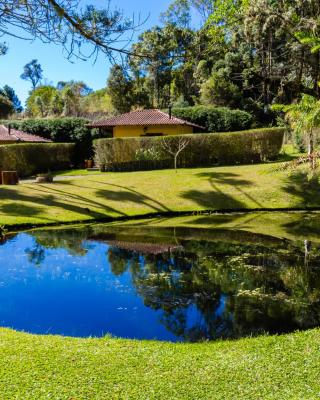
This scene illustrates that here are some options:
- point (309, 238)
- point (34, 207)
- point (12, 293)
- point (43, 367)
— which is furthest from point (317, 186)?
point (43, 367)

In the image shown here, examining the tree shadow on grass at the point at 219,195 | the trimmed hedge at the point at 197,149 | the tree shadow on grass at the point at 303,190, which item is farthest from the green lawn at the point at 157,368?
the trimmed hedge at the point at 197,149

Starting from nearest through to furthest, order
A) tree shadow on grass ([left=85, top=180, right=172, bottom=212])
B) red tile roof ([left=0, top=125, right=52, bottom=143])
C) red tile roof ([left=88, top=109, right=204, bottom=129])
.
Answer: tree shadow on grass ([left=85, top=180, right=172, bottom=212]) → red tile roof ([left=0, top=125, right=52, bottom=143]) → red tile roof ([left=88, top=109, right=204, bottom=129])

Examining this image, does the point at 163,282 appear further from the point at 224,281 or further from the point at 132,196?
the point at 132,196

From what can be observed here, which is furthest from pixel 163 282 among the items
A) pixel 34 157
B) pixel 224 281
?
pixel 34 157

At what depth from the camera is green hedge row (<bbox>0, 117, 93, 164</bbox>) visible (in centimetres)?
3756

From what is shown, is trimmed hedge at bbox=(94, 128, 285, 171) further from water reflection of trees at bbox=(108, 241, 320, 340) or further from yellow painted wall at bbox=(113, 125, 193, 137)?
water reflection of trees at bbox=(108, 241, 320, 340)

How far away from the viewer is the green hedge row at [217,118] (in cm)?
3978

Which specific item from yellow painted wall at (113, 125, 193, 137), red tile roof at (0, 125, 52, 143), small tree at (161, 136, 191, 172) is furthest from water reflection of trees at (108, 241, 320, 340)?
yellow painted wall at (113, 125, 193, 137)

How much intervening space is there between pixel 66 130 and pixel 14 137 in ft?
16.8

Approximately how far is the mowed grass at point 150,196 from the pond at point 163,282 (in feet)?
8.42

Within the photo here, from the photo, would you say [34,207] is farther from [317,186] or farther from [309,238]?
[317,186]

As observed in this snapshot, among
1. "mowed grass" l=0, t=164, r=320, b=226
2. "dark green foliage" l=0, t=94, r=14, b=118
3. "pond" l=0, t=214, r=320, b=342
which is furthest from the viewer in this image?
"dark green foliage" l=0, t=94, r=14, b=118

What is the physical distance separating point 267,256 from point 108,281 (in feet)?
14.5

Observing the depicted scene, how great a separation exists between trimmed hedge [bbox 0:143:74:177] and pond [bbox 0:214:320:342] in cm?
1567
